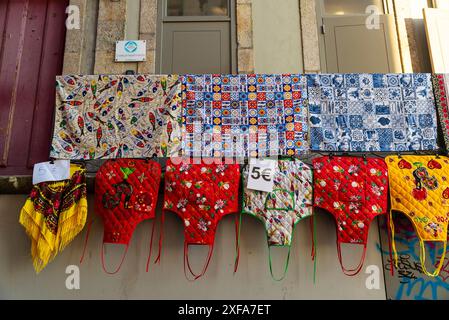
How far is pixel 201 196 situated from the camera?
3.79 meters

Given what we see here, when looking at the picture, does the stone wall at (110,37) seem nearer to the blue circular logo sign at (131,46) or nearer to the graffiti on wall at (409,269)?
the blue circular logo sign at (131,46)

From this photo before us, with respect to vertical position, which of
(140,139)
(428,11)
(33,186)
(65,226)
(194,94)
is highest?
(428,11)

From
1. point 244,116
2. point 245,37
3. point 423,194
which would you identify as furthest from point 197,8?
point 423,194

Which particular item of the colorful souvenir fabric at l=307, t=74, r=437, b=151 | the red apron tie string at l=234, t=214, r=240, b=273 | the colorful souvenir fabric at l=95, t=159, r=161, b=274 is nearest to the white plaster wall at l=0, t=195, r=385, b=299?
the red apron tie string at l=234, t=214, r=240, b=273

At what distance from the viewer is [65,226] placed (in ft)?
12.5

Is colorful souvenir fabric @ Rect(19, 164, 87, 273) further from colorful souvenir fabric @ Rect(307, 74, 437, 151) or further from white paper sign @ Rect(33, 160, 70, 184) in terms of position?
colorful souvenir fabric @ Rect(307, 74, 437, 151)

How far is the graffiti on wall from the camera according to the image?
396 cm

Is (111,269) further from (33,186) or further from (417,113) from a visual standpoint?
(417,113)

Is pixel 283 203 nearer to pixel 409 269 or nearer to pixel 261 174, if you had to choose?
pixel 261 174

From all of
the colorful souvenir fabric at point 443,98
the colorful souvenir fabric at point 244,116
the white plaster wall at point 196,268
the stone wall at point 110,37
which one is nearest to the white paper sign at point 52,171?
the white plaster wall at point 196,268

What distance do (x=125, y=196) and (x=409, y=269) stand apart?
3.04m

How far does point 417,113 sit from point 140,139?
303 cm

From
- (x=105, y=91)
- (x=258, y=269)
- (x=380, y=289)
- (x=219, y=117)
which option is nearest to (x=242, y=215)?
(x=258, y=269)

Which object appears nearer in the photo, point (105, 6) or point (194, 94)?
point (194, 94)
